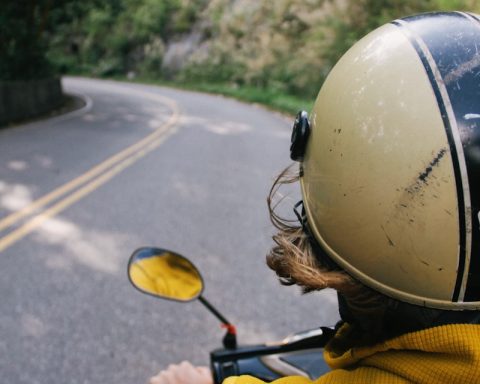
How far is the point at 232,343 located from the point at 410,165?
1055 mm

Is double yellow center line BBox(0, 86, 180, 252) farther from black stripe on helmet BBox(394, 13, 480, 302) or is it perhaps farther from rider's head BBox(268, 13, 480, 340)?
black stripe on helmet BBox(394, 13, 480, 302)

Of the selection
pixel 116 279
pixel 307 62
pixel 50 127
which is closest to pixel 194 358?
pixel 116 279

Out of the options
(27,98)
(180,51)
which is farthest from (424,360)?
(180,51)

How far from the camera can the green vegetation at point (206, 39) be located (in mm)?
15547

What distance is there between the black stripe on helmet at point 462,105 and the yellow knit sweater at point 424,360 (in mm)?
113

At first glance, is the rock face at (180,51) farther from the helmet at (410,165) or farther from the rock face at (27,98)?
the helmet at (410,165)

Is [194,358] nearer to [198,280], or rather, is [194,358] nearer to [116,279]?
[116,279]

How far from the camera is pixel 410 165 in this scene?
925mm

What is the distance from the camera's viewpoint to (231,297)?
3.72 m

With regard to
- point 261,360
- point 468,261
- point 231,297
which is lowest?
point 231,297

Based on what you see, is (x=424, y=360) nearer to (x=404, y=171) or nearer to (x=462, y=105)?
(x=404, y=171)

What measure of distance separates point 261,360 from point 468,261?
87 cm

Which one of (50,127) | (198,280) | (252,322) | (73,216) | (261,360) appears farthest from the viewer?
(50,127)

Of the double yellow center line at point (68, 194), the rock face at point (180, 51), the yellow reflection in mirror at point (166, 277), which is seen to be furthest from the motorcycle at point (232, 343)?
the rock face at point (180, 51)
